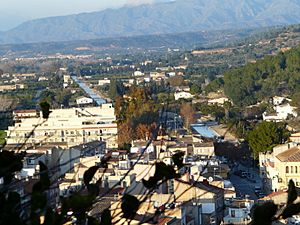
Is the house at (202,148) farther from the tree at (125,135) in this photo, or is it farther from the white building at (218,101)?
the white building at (218,101)

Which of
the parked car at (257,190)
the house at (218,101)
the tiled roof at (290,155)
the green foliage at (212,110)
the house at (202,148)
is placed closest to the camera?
the parked car at (257,190)

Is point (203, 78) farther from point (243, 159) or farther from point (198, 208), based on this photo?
point (198, 208)

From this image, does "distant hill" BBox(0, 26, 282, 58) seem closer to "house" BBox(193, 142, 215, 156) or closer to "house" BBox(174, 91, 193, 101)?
"house" BBox(174, 91, 193, 101)

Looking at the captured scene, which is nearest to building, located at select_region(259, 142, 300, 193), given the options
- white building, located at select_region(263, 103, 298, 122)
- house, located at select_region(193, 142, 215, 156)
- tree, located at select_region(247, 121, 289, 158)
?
house, located at select_region(193, 142, 215, 156)

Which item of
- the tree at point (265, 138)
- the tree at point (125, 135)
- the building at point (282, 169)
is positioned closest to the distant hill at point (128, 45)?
the tree at point (125, 135)

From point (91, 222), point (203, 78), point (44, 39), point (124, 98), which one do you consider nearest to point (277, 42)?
point (203, 78)

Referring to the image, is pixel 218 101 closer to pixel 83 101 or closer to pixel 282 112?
pixel 83 101

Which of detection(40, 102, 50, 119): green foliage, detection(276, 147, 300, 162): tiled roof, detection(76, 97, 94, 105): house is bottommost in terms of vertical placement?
detection(76, 97, 94, 105): house

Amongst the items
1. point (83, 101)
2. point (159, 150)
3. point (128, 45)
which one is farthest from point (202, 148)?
point (128, 45)

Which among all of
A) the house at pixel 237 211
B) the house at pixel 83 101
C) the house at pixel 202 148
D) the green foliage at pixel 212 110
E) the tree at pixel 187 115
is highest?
the house at pixel 237 211

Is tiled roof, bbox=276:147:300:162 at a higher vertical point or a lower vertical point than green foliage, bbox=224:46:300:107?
higher
